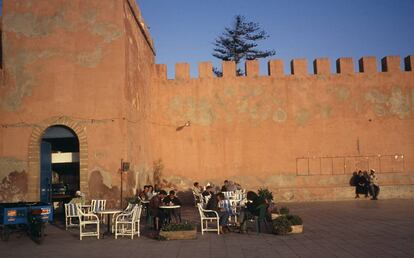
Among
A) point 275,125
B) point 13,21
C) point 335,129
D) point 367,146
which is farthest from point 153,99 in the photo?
point 367,146

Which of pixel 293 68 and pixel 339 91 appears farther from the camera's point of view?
pixel 293 68

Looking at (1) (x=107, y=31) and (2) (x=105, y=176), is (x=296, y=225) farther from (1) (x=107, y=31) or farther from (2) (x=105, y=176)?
(1) (x=107, y=31)

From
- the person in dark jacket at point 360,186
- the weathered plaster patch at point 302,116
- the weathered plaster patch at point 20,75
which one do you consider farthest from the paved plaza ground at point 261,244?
the weathered plaster patch at point 302,116

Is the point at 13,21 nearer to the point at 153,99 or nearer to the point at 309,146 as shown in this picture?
the point at 153,99

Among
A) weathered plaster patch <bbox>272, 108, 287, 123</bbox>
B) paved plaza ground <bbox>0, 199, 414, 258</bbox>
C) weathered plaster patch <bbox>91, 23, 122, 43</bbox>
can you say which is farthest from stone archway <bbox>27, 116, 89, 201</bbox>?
weathered plaster patch <bbox>272, 108, 287, 123</bbox>

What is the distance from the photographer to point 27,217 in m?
10.0

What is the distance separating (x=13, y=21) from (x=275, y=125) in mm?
10810

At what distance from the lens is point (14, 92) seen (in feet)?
46.9

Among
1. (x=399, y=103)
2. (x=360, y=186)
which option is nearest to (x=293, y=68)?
(x=399, y=103)

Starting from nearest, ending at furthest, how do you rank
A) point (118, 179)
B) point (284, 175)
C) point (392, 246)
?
point (392, 246) → point (118, 179) → point (284, 175)

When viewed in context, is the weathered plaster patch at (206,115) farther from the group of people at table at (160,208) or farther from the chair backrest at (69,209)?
the chair backrest at (69,209)

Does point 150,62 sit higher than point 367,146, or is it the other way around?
point 150,62

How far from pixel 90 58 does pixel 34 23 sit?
86.6 inches

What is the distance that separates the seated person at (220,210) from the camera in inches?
408
